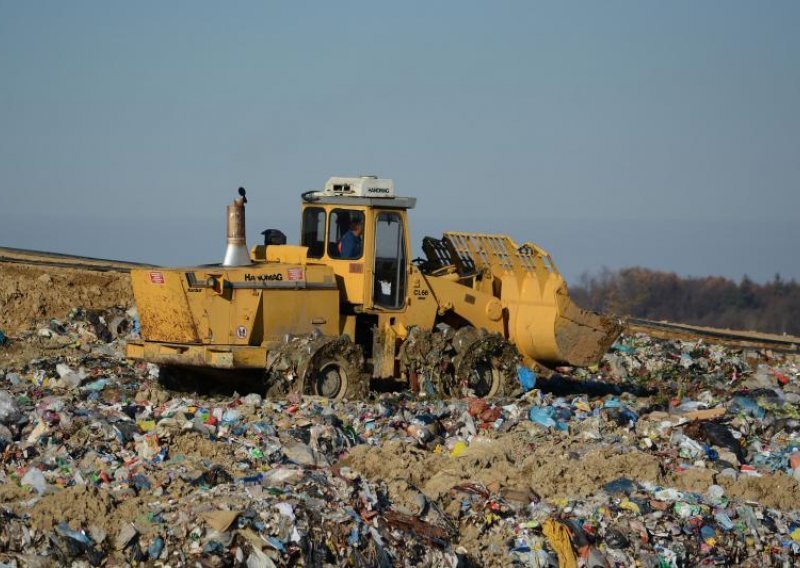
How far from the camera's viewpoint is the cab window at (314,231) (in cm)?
1330

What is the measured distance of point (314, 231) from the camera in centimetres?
1337

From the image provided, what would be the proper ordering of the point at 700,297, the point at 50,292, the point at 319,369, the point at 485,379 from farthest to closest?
1. the point at 700,297
2. the point at 50,292
3. the point at 485,379
4. the point at 319,369

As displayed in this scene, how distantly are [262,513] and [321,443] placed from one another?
2.29m

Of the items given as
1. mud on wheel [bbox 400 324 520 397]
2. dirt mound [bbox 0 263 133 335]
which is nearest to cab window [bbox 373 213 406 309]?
mud on wheel [bbox 400 324 520 397]

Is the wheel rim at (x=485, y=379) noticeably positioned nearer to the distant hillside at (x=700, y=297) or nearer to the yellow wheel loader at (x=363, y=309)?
the yellow wheel loader at (x=363, y=309)

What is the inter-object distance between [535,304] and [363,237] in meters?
2.21

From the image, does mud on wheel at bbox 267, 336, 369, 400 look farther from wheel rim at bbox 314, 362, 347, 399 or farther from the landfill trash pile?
the landfill trash pile

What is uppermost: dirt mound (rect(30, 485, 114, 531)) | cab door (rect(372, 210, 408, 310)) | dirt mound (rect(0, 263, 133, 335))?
cab door (rect(372, 210, 408, 310))

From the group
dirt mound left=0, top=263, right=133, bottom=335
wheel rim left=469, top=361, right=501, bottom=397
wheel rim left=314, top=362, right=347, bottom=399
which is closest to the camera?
wheel rim left=314, top=362, right=347, bottom=399

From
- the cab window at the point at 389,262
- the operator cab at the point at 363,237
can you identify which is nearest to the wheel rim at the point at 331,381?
the operator cab at the point at 363,237

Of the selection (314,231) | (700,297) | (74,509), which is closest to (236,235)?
(314,231)

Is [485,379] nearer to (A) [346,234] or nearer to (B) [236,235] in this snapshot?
(A) [346,234]

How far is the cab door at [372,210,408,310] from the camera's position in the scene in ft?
43.3

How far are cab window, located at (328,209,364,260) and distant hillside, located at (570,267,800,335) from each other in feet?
165
